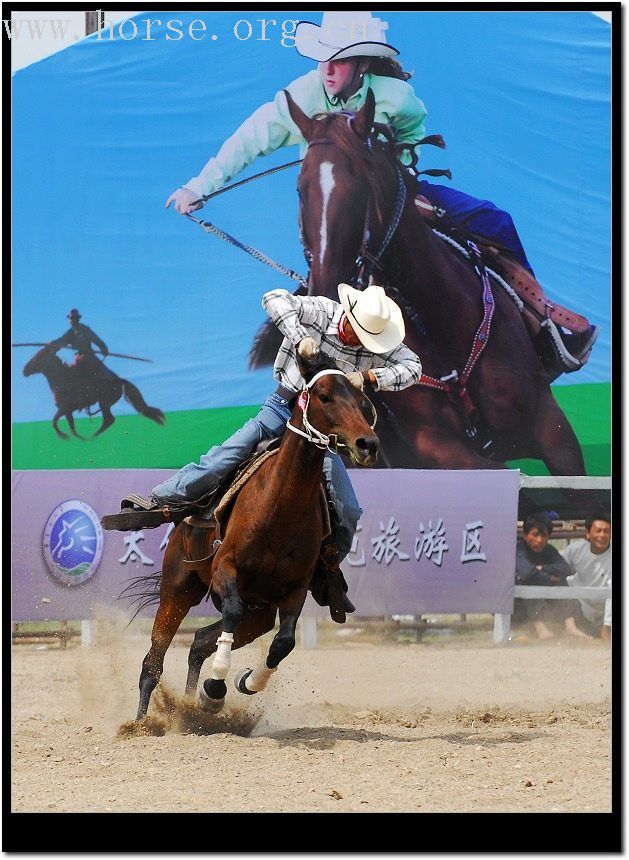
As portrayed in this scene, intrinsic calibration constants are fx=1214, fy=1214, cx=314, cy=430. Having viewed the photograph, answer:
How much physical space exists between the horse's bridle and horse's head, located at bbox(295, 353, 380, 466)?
545 cm

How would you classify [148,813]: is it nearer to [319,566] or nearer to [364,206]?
[319,566]

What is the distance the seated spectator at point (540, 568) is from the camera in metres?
11.1

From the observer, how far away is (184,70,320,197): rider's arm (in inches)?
444

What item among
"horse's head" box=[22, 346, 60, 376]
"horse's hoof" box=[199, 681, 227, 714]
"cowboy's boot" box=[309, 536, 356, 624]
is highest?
"horse's head" box=[22, 346, 60, 376]

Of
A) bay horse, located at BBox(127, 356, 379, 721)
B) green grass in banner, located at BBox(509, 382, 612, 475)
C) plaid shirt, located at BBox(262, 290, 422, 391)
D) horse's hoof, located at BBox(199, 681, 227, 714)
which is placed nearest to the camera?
bay horse, located at BBox(127, 356, 379, 721)

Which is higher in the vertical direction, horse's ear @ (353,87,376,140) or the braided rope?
horse's ear @ (353,87,376,140)

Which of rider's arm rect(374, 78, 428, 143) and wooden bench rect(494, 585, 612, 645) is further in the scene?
rider's arm rect(374, 78, 428, 143)

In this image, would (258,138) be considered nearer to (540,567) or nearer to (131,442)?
(131,442)

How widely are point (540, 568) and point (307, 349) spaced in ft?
20.1

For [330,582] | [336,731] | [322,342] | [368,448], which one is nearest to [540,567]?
[336,731]

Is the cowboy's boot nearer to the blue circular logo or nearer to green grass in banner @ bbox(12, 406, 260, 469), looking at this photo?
the blue circular logo

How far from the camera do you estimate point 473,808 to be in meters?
5.36

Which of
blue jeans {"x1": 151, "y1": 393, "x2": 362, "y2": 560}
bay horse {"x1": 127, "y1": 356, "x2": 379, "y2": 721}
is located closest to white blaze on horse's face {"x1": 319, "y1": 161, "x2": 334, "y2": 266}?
blue jeans {"x1": 151, "y1": 393, "x2": 362, "y2": 560}

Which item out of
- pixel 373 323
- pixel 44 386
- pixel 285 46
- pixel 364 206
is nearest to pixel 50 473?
pixel 44 386
